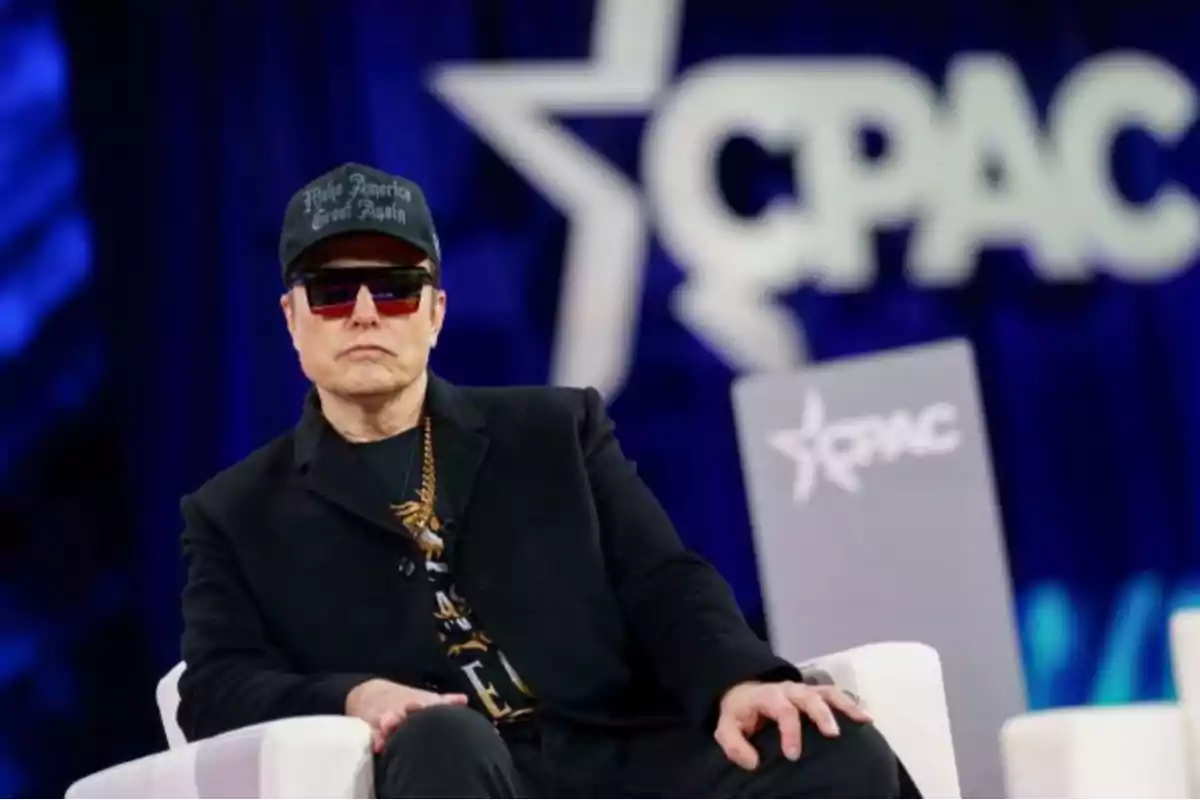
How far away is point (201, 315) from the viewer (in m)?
3.47

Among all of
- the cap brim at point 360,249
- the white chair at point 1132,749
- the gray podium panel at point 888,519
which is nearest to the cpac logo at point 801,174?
the gray podium panel at point 888,519

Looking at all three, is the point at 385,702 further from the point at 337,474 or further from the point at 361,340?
the point at 361,340

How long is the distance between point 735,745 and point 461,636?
1.24 feet

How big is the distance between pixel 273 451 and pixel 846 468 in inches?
53.6

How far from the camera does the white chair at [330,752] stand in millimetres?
1597

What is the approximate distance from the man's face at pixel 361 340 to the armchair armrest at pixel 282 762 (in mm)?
453

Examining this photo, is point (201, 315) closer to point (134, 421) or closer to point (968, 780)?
point (134, 421)

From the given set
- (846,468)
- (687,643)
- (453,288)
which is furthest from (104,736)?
(687,643)

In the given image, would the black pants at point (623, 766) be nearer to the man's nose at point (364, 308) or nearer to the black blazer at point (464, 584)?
the black blazer at point (464, 584)

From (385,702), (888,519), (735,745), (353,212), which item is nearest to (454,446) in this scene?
(353,212)

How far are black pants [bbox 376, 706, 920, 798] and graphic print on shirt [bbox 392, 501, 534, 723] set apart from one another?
36 mm

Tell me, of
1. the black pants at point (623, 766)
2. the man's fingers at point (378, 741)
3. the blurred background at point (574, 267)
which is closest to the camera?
the black pants at point (623, 766)

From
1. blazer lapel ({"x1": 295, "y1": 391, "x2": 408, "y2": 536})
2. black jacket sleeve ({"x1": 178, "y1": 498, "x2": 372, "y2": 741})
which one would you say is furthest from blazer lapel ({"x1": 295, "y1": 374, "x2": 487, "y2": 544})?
black jacket sleeve ({"x1": 178, "y1": 498, "x2": 372, "y2": 741})

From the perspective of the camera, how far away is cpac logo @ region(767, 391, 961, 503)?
10.2ft
